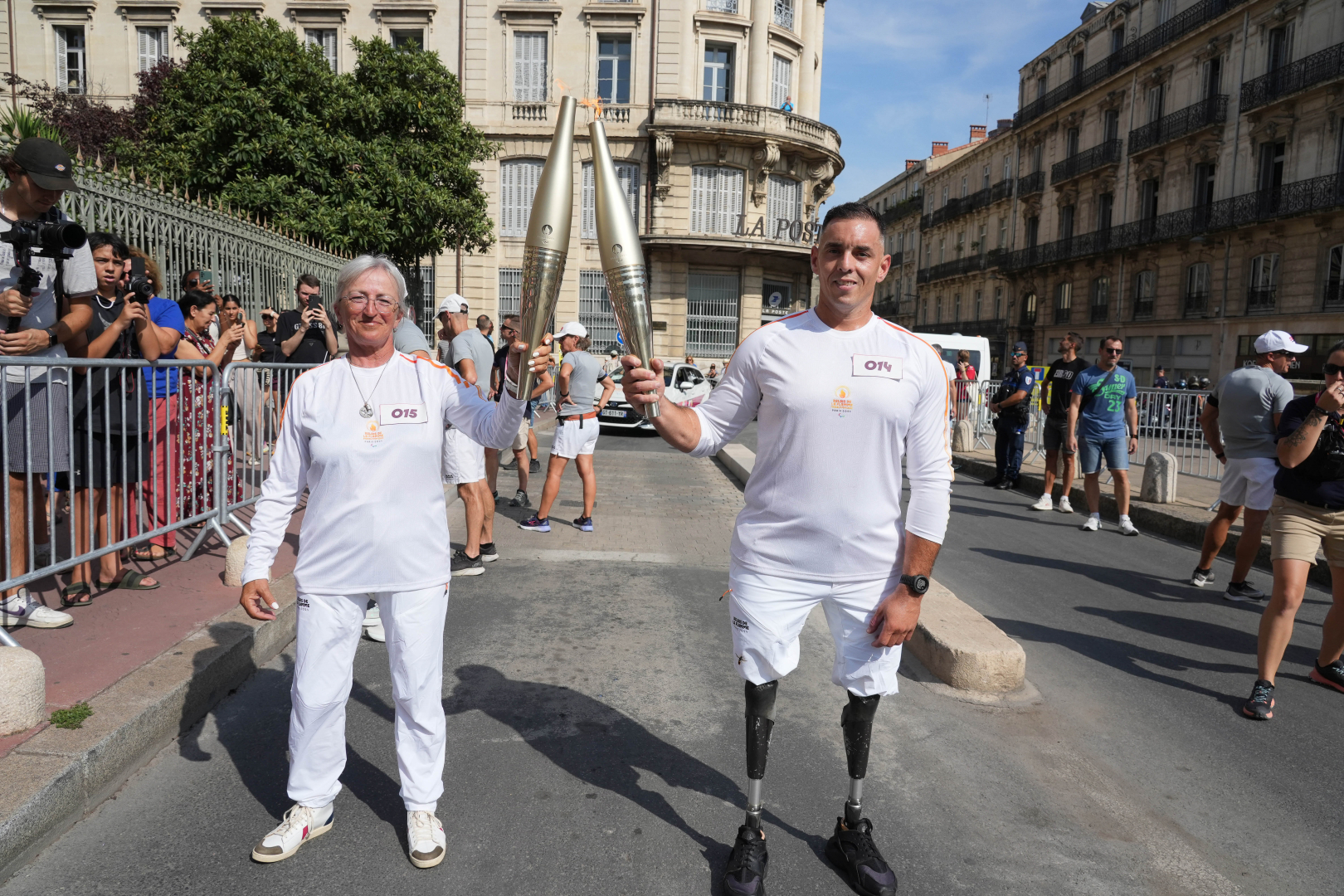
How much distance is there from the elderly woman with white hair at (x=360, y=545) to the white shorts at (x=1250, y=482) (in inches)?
233

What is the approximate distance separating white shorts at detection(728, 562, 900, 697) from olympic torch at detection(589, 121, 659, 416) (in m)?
0.86

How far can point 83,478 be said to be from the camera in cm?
505

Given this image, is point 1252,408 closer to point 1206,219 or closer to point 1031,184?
point 1206,219

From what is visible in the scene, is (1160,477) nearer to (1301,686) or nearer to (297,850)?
(1301,686)

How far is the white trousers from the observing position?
2885 mm

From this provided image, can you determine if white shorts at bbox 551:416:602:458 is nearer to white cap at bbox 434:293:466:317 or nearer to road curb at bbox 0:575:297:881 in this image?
white cap at bbox 434:293:466:317

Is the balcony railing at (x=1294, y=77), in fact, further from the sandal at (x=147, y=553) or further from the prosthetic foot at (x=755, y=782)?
the sandal at (x=147, y=553)

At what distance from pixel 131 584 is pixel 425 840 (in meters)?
3.41

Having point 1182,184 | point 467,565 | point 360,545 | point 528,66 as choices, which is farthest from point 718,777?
point 1182,184

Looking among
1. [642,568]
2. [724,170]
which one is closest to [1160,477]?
[642,568]

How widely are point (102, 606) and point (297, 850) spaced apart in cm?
277

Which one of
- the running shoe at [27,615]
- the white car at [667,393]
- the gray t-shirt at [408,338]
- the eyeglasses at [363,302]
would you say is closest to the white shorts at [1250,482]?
the gray t-shirt at [408,338]

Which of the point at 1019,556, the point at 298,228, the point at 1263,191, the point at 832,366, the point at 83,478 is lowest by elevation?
the point at 1019,556

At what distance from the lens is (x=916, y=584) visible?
282cm
